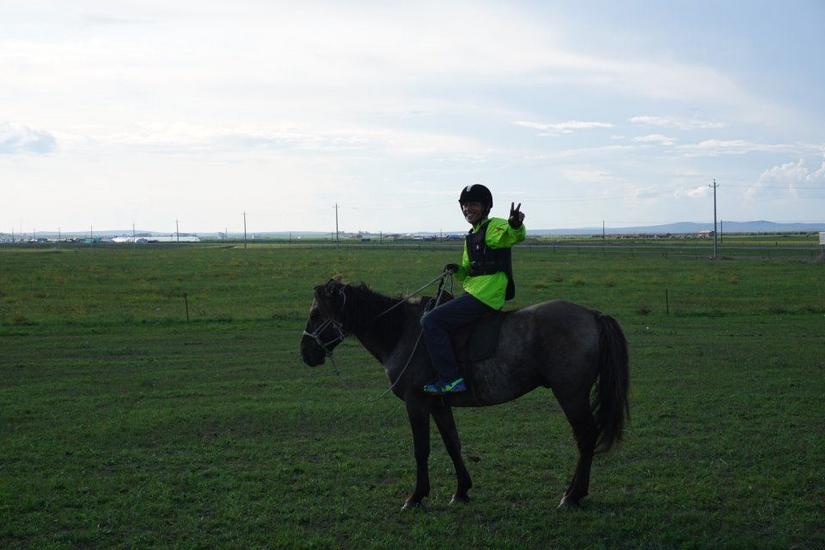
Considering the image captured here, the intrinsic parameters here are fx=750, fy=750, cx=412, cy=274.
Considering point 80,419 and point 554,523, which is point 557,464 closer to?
point 554,523

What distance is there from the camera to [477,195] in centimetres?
717

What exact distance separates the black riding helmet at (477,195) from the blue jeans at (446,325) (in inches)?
36.0

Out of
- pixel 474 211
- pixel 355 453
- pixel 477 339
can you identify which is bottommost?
pixel 355 453

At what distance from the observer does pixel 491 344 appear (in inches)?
283

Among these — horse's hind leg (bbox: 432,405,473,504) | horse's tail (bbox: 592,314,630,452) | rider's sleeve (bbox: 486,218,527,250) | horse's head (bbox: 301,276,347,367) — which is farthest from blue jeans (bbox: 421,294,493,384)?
horse's tail (bbox: 592,314,630,452)

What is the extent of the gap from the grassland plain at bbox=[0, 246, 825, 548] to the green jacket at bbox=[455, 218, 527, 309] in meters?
1.95

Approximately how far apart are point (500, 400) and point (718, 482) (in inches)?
98.2

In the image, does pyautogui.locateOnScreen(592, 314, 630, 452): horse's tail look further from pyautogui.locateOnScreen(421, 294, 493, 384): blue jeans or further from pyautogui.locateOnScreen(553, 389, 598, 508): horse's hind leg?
pyautogui.locateOnScreen(421, 294, 493, 384): blue jeans

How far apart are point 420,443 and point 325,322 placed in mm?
1610

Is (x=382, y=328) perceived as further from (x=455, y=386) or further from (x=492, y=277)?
(x=492, y=277)

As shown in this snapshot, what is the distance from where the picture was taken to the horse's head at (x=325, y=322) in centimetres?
774

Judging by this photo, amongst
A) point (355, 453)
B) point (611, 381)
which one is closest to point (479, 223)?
point (611, 381)

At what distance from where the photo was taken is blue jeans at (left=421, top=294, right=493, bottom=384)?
23.3 feet

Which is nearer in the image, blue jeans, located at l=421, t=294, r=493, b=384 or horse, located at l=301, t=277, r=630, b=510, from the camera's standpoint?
horse, located at l=301, t=277, r=630, b=510
